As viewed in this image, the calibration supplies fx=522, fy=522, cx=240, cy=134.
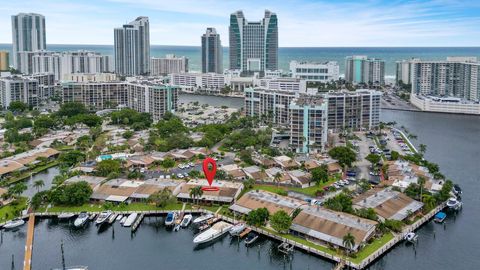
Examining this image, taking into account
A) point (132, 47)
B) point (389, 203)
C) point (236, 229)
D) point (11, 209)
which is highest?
point (132, 47)

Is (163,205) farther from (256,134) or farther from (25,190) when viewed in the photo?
(256,134)

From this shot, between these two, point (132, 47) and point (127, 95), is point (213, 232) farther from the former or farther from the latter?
point (132, 47)

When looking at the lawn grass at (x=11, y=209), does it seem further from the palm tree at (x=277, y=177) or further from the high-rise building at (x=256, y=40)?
the high-rise building at (x=256, y=40)

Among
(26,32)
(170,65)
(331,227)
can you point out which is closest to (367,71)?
(170,65)

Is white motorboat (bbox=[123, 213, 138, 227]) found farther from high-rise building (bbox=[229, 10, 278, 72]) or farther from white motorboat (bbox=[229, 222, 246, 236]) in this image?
high-rise building (bbox=[229, 10, 278, 72])

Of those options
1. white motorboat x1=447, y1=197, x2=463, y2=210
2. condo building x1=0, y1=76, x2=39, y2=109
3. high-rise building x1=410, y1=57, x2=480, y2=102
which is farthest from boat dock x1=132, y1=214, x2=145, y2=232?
high-rise building x1=410, y1=57, x2=480, y2=102

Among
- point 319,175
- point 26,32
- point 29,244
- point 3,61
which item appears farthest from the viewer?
point 26,32
